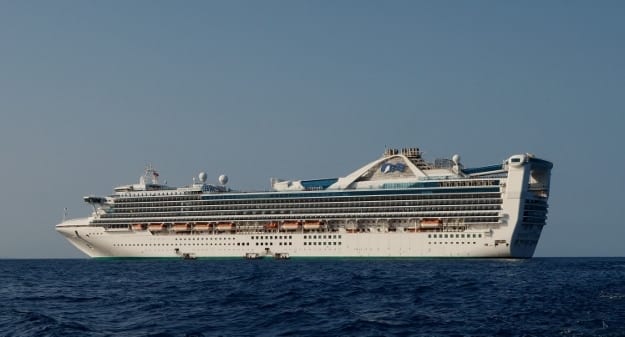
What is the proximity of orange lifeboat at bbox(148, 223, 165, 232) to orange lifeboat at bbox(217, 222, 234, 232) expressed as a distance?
873 cm

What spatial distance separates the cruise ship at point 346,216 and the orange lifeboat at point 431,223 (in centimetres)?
12

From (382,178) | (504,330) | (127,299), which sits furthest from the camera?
(382,178)

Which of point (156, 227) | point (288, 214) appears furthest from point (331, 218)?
point (156, 227)

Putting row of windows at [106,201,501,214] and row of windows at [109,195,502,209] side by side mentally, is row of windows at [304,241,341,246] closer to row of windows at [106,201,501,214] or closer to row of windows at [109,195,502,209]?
row of windows at [106,201,501,214]

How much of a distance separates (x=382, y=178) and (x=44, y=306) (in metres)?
64.1

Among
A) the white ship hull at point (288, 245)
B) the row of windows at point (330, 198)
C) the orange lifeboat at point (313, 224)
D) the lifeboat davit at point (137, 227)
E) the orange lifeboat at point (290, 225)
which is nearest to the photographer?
the white ship hull at point (288, 245)

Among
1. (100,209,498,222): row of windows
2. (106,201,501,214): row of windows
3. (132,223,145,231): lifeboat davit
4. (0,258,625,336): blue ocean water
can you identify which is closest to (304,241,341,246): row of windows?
(100,209,498,222): row of windows

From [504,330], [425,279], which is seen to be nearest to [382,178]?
[425,279]

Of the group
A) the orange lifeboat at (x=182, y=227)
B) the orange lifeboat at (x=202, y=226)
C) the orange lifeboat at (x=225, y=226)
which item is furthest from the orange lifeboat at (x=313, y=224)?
the orange lifeboat at (x=182, y=227)

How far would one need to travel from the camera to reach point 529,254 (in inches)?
3403

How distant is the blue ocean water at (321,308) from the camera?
2545 cm

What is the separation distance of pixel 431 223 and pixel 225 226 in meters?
28.1

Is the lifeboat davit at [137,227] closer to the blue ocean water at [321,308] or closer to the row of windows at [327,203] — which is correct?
the row of windows at [327,203]

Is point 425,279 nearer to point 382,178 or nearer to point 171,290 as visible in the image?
point 171,290
